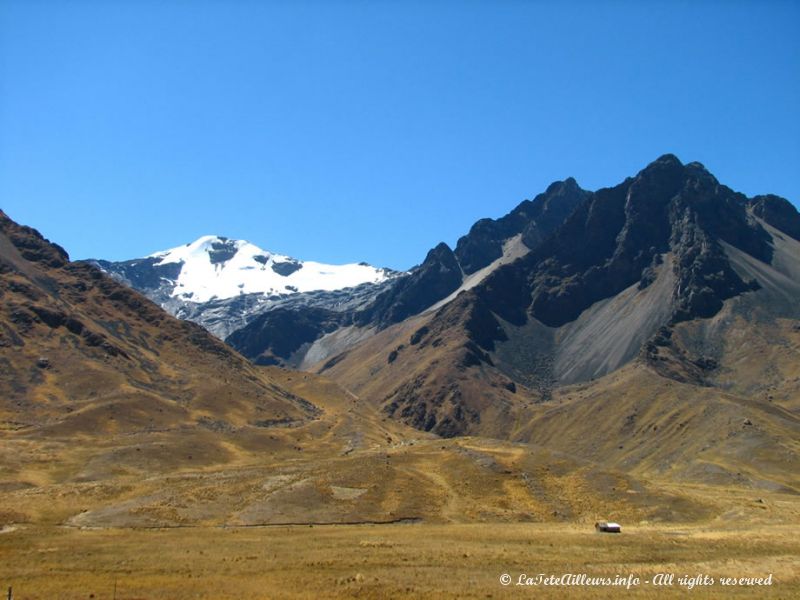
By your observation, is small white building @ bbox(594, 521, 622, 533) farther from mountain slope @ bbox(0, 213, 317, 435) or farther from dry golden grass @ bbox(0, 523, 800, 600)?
mountain slope @ bbox(0, 213, 317, 435)

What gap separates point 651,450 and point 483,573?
158419 millimetres

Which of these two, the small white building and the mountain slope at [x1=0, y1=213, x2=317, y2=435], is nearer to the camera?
the small white building

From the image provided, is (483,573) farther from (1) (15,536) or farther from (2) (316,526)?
(1) (15,536)

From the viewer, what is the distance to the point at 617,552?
55.7 m

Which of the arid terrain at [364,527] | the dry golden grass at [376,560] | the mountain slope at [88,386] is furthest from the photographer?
the mountain slope at [88,386]

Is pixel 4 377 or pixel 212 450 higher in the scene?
pixel 4 377

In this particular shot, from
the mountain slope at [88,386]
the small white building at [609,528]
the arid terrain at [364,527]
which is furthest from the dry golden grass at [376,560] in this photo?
the mountain slope at [88,386]

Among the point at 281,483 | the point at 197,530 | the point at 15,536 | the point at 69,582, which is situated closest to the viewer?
the point at 69,582

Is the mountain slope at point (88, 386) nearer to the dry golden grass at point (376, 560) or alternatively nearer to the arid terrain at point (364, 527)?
the arid terrain at point (364, 527)

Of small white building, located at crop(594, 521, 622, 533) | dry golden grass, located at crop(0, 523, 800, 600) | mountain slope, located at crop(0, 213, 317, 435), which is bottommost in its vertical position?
dry golden grass, located at crop(0, 523, 800, 600)

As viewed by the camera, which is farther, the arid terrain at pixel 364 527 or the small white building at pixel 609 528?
the small white building at pixel 609 528

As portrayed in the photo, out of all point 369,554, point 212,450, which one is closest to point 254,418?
point 212,450

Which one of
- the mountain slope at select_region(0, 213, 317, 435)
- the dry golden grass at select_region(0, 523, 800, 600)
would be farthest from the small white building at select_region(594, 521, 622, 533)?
the mountain slope at select_region(0, 213, 317, 435)

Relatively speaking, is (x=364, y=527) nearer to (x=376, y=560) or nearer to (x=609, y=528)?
(x=376, y=560)
